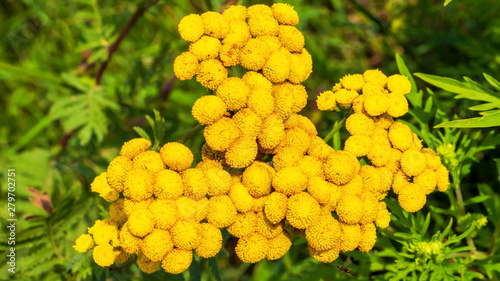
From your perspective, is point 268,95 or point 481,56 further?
point 481,56

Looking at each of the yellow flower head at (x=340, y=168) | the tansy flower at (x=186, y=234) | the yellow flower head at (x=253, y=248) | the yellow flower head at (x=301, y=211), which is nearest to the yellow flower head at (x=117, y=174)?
the tansy flower at (x=186, y=234)

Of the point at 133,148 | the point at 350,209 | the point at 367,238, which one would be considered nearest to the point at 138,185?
the point at 133,148

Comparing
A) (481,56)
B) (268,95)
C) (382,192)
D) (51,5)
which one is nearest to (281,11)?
(268,95)

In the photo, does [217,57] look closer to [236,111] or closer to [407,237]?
[236,111]

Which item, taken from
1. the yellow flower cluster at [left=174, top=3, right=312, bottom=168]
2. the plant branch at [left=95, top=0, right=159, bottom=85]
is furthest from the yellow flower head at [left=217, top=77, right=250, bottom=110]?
the plant branch at [left=95, top=0, right=159, bottom=85]

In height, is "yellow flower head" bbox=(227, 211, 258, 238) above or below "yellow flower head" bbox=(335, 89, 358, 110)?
below

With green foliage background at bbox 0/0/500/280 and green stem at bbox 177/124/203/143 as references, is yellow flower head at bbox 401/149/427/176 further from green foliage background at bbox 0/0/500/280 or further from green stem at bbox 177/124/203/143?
green stem at bbox 177/124/203/143

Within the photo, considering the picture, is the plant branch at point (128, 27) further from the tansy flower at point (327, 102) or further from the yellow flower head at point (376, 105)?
the yellow flower head at point (376, 105)
